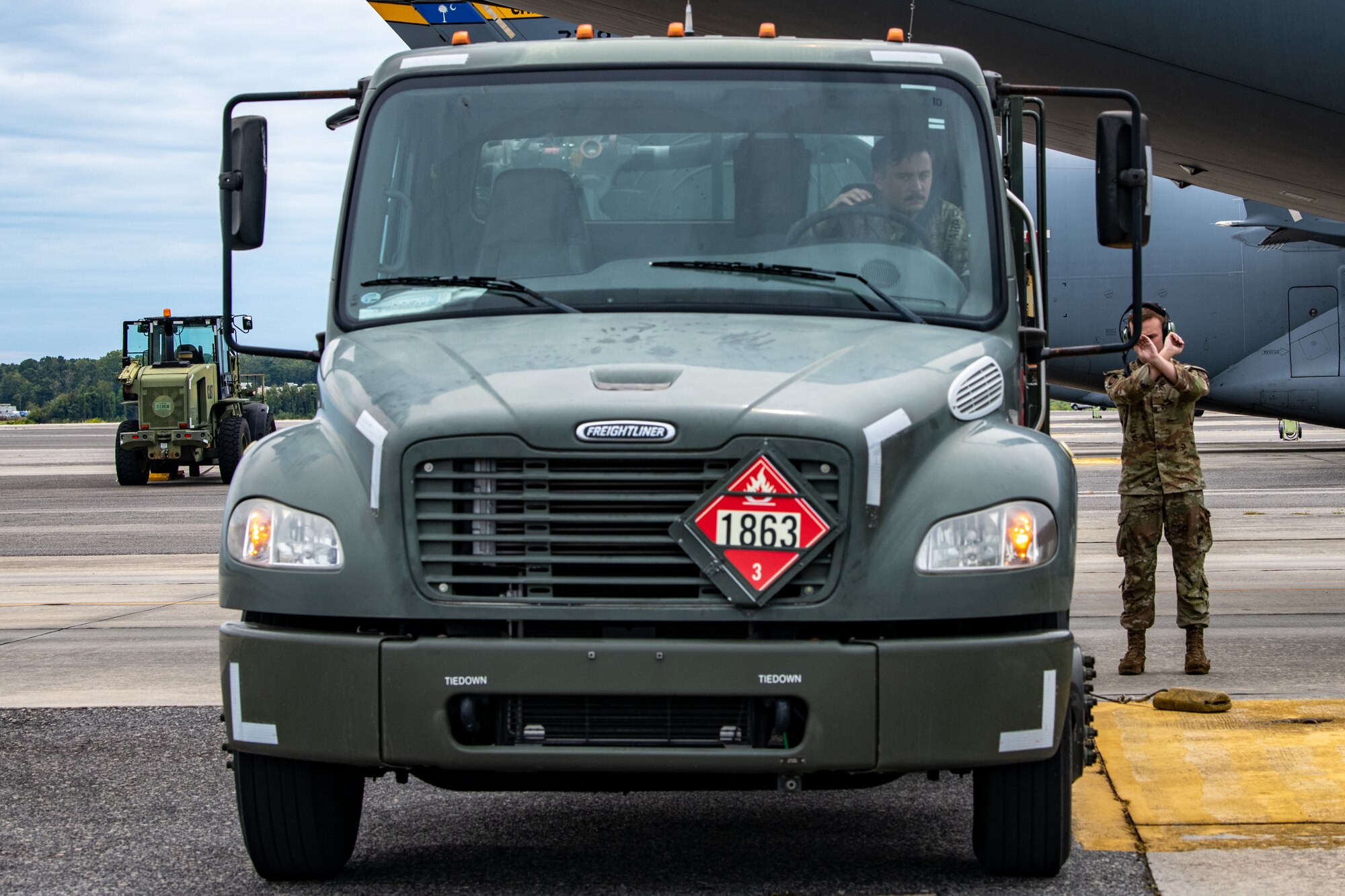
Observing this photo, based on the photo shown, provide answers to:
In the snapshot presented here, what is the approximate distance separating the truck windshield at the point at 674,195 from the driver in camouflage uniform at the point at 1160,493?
9.90ft

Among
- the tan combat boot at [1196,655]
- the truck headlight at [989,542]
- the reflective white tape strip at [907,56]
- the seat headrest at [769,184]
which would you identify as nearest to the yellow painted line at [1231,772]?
the tan combat boot at [1196,655]

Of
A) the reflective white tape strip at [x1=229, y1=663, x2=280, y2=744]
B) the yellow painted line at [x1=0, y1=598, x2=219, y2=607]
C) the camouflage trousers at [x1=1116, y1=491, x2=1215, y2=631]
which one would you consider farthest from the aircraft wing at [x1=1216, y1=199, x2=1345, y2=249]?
the reflective white tape strip at [x1=229, y1=663, x2=280, y2=744]

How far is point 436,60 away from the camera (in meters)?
5.26

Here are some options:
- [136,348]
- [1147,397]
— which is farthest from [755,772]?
[136,348]

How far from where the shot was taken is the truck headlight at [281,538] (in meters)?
4.12

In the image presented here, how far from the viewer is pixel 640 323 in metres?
4.62

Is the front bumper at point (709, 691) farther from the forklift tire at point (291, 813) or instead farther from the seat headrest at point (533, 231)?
the seat headrest at point (533, 231)

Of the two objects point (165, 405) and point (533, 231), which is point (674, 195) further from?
point (165, 405)

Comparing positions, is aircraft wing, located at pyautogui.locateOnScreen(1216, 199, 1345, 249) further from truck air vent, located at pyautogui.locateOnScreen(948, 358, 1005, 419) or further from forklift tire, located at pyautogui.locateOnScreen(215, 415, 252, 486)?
truck air vent, located at pyautogui.locateOnScreen(948, 358, 1005, 419)

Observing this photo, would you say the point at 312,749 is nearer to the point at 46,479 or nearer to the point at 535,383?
the point at 535,383

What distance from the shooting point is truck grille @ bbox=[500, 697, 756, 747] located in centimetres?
397

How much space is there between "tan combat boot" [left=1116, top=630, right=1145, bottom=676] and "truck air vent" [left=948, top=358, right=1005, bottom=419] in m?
3.57

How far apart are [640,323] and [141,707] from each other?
3.82 metres

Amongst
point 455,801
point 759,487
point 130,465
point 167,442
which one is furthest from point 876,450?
point 130,465
